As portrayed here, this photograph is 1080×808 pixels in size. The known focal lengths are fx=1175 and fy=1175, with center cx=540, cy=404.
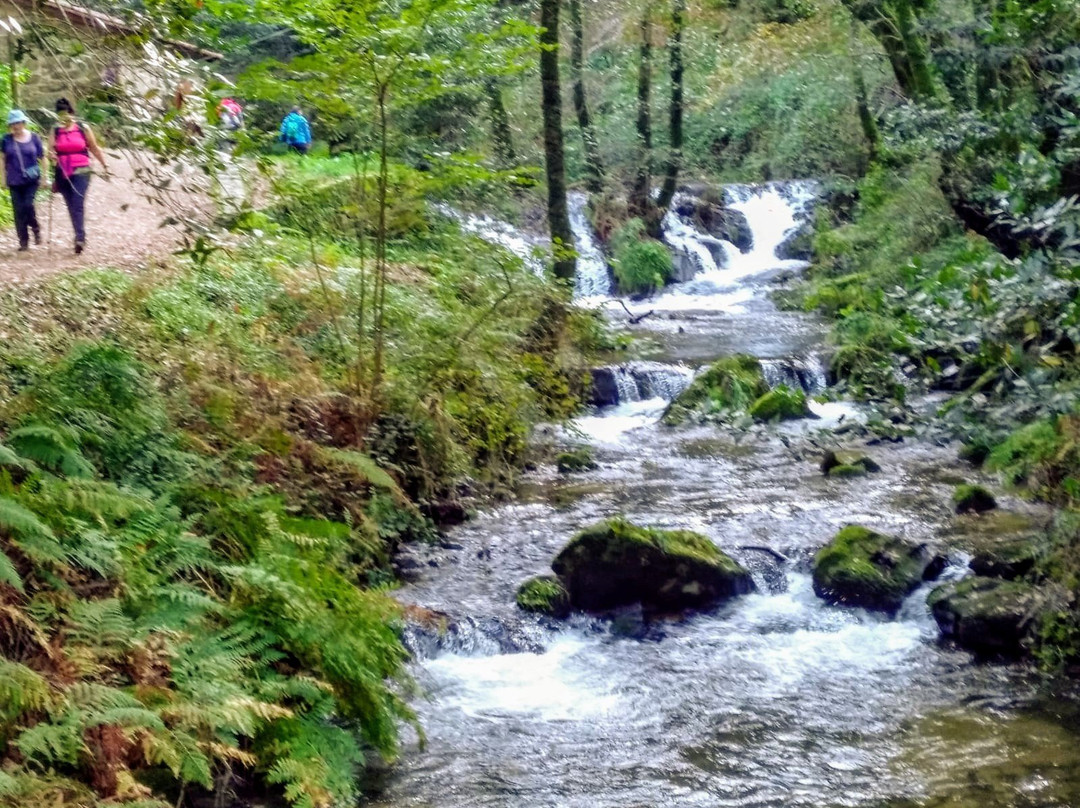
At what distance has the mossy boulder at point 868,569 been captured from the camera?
9594mm

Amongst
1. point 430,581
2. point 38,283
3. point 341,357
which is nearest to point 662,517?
point 430,581

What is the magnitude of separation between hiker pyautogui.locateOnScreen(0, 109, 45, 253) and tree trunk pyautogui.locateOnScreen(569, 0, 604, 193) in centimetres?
1283

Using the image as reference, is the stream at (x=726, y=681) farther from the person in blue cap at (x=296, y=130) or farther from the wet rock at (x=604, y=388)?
the person in blue cap at (x=296, y=130)

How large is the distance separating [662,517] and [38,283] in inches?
251

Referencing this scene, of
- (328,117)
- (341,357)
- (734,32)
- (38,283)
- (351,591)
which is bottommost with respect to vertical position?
(351,591)

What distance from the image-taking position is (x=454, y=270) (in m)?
15.3

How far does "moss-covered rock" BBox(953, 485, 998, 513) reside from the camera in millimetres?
11406

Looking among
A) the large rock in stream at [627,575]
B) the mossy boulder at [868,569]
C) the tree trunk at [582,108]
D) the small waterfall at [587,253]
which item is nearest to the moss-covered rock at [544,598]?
the large rock in stream at [627,575]

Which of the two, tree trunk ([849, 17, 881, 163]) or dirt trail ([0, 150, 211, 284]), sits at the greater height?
tree trunk ([849, 17, 881, 163])

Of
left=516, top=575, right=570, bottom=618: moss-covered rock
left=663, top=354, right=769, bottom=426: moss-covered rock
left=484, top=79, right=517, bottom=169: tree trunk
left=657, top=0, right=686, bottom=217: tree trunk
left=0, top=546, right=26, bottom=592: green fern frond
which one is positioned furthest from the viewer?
left=657, top=0, right=686, bottom=217: tree trunk

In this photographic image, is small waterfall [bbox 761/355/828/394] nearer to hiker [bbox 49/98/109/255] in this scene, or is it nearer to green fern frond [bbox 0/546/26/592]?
hiker [bbox 49/98/109/255]

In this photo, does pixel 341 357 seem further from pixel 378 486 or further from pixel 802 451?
pixel 802 451

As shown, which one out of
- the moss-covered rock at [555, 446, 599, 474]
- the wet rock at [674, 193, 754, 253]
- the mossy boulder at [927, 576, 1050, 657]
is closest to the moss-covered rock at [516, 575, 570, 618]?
the mossy boulder at [927, 576, 1050, 657]

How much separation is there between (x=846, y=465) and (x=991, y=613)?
14.4 feet
